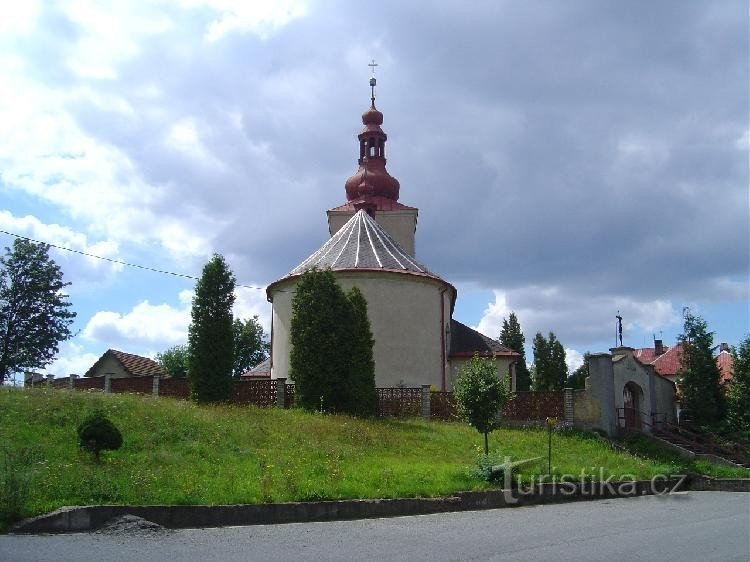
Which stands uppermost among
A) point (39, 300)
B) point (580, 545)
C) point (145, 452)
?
point (39, 300)

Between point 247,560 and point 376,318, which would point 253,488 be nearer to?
point 247,560

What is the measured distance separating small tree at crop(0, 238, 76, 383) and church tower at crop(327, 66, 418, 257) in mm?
20259

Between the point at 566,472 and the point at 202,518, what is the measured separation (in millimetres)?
8728

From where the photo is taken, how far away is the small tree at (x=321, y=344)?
23.7 metres

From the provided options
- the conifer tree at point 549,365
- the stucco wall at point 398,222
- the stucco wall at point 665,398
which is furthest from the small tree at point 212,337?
the conifer tree at point 549,365

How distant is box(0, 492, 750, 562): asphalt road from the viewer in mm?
8852

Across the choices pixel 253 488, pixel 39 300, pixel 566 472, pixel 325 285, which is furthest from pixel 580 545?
pixel 39 300

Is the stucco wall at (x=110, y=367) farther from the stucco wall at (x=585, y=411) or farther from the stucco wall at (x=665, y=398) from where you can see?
the stucco wall at (x=665, y=398)

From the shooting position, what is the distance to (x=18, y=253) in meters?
47.9

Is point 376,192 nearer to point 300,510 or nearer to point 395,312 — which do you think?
point 395,312

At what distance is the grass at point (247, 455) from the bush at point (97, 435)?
291 millimetres

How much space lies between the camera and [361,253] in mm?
30625

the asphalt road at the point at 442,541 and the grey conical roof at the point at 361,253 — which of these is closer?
the asphalt road at the point at 442,541

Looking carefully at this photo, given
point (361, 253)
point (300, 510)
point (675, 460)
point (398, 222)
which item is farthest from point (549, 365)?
point (300, 510)
